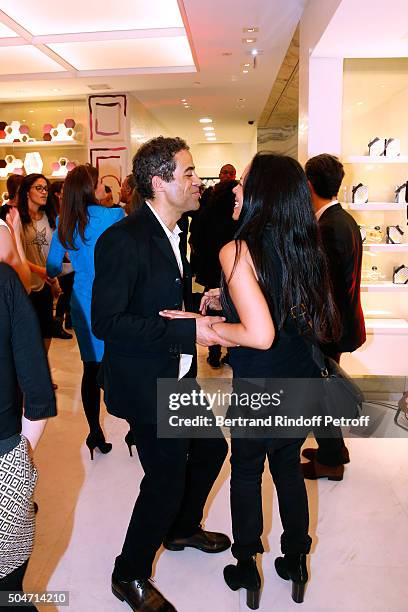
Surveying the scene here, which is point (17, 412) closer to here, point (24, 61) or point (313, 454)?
point (313, 454)

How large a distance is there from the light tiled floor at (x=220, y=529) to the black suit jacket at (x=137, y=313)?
0.76 metres

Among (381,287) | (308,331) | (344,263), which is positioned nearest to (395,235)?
(381,287)

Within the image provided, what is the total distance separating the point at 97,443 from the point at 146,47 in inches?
166

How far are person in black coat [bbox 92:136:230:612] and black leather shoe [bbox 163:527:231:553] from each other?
34 centimetres

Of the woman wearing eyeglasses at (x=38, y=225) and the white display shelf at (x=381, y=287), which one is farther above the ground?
the woman wearing eyeglasses at (x=38, y=225)

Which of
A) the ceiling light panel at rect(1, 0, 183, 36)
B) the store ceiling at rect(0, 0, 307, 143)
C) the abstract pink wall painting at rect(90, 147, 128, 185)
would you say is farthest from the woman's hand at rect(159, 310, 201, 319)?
the abstract pink wall painting at rect(90, 147, 128, 185)

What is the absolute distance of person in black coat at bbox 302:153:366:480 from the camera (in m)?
2.50

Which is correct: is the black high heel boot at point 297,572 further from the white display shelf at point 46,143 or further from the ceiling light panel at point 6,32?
the white display shelf at point 46,143

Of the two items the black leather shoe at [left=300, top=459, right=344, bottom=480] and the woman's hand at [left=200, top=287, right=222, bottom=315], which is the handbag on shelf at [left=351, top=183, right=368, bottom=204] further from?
the woman's hand at [left=200, top=287, right=222, bottom=315]

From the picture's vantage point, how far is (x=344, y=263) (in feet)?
8.21

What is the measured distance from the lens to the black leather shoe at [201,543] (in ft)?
7.00

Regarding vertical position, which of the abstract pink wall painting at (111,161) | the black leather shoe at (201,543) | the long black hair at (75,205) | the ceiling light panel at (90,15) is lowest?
the black leather shoe at (201,543)

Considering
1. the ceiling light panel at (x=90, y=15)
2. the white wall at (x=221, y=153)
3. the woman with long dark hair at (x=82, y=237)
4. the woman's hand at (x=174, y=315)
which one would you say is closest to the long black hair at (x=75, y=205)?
the woman with long dark hair at (x=82, y=237)

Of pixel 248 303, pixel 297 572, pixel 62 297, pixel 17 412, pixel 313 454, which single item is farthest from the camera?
pixel 62 297
